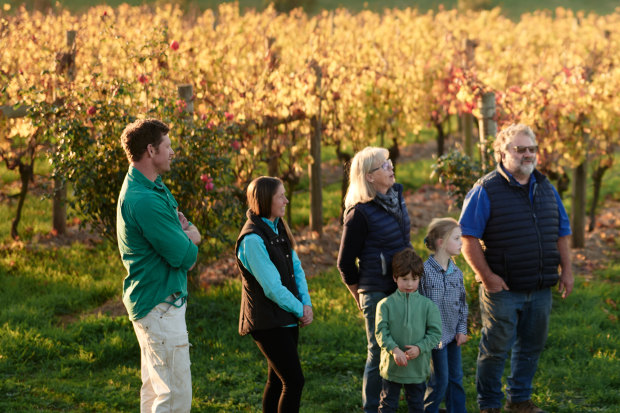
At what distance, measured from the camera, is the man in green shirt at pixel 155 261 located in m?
3.32

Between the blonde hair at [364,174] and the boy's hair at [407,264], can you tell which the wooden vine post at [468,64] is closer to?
the blonde hair at [364,174]

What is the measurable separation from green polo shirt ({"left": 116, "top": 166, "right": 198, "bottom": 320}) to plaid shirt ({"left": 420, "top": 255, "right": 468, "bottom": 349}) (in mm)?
1581

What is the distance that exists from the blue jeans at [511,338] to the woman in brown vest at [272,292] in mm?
1333

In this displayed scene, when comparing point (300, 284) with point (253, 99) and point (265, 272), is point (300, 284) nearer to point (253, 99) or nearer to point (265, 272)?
point (265, 272)

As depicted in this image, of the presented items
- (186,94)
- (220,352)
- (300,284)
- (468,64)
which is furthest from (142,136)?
(468,64)

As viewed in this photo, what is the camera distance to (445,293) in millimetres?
4277

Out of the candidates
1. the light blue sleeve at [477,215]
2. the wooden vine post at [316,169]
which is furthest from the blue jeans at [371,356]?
the wooden vine post at [316,169]

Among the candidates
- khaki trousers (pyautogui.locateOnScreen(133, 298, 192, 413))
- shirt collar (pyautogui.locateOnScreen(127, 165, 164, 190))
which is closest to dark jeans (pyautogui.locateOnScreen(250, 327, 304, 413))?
khaki trousers (pyautogui.locateOnScreen(133, 298, 192, 413))

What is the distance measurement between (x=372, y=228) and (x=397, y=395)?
1.03 meters

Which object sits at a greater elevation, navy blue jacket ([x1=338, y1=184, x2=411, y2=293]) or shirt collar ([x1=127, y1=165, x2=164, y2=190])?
shirt collar ([x1=127, y1=165, x2=164, y2=190])

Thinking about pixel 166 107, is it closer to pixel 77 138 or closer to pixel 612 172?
pixel 77 138

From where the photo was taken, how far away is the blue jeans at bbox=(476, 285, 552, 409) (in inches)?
174

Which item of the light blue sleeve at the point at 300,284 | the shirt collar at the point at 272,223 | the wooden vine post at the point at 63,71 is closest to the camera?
the shirt collar at the point at 272,223

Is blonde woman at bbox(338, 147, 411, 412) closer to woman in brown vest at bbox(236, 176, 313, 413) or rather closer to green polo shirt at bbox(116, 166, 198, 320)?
woman in brown vest at bbox(236, 176, 313, 413)
